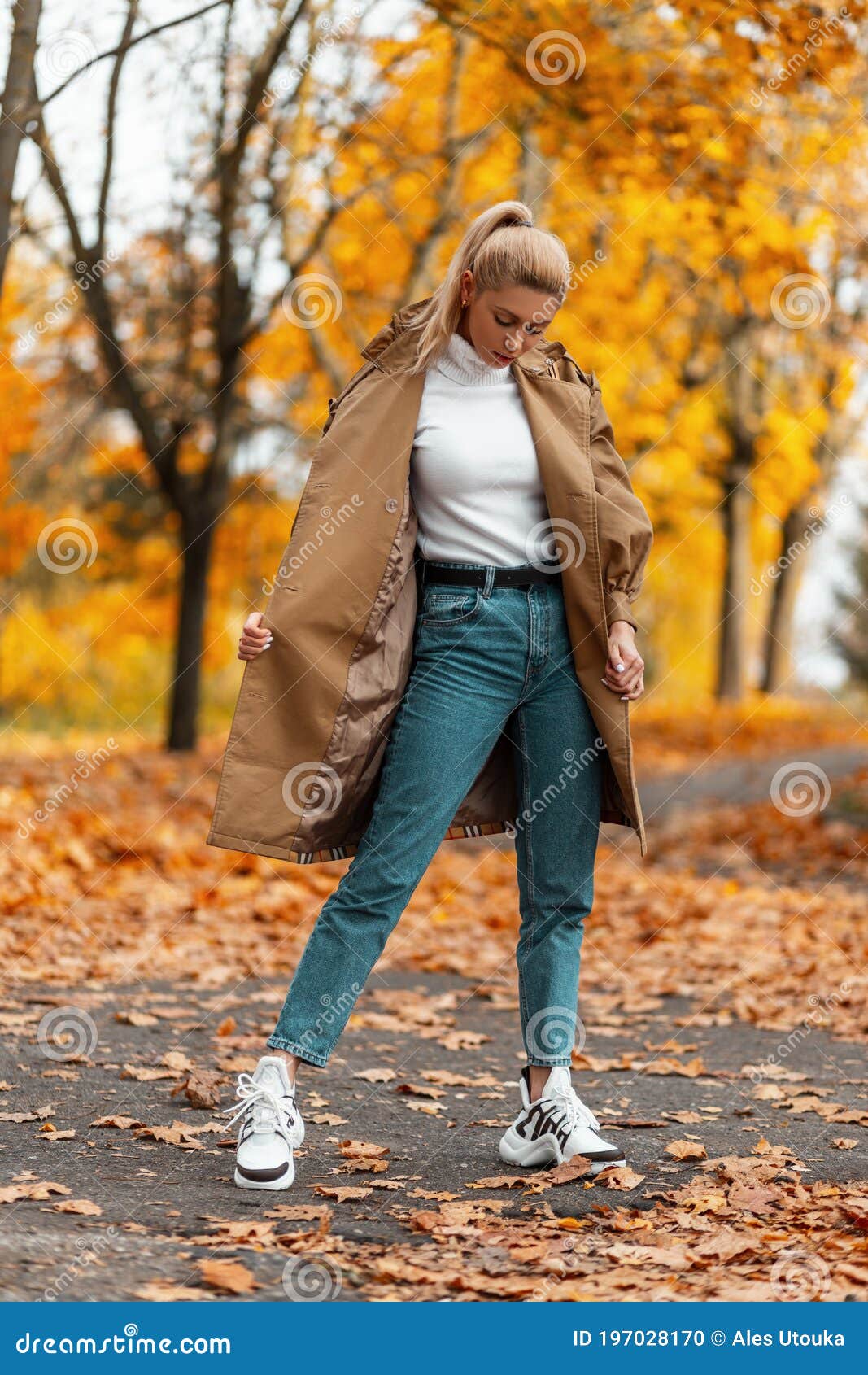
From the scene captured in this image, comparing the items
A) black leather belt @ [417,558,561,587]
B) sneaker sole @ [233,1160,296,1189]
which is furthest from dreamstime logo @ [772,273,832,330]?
sneaker sole @ [233,1160,296,1189]

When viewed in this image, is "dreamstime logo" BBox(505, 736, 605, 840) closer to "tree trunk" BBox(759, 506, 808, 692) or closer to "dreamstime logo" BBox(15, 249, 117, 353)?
"dreamstime logo" BBox(15, 249, 117, 353)

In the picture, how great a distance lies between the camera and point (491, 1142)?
11.9 ft

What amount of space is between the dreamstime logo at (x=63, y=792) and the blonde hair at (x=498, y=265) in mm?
4879

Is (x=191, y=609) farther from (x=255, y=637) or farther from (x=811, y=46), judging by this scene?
(x=255, y=637)

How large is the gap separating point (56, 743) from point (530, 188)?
802 cm

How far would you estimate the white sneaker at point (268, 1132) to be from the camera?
122 inches

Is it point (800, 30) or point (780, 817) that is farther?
point (780, 817)

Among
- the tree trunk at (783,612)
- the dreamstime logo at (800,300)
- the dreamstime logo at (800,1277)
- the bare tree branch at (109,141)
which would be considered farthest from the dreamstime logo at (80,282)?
the tree trunk at (783,612)

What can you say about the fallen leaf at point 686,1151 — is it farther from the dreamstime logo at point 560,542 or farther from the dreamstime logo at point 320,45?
the dreamstime logo at point 320,45

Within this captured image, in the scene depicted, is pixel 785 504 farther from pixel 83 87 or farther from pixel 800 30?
pixel 83 87

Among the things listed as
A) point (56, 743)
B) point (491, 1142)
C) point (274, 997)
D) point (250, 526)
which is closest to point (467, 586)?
point (491, 1142)

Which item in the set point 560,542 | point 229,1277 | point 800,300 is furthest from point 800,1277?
point 800,300

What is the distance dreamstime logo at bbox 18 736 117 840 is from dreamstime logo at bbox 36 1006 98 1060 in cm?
274

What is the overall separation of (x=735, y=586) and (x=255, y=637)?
1692 cm
